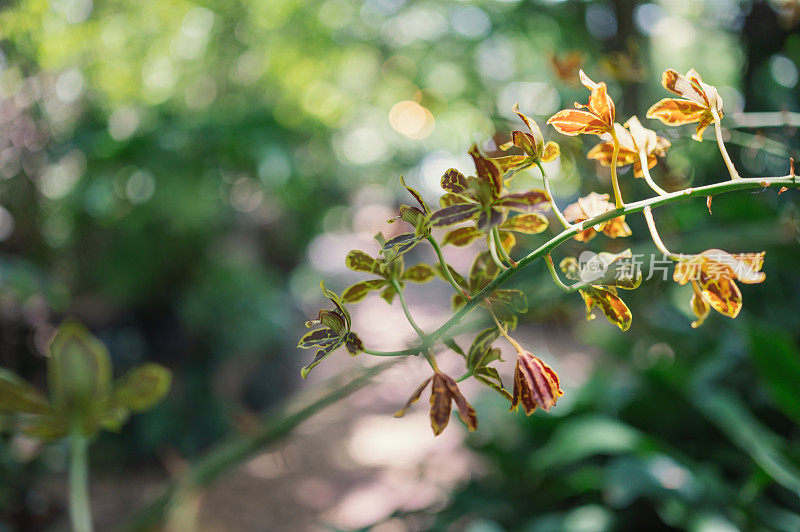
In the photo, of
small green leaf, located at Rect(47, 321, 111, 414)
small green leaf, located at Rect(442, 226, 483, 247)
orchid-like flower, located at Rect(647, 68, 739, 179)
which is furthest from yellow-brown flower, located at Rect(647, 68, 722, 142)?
small green leaf, located at Rect(47, 321, 111, 414)

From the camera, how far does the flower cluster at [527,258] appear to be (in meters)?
0.22

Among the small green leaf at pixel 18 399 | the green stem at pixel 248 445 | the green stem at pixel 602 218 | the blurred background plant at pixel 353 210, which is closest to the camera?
the green stem at pixel 602 218

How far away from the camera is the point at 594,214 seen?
26 cm

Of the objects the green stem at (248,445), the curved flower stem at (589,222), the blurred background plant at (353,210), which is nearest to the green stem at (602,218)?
the curved flower stem at (589,222)

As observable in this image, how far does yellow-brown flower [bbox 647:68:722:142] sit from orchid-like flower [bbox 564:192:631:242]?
5 cm

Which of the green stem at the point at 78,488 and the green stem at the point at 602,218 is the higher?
the green stem at the point at 602,218

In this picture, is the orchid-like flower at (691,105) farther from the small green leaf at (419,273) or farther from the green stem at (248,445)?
→ the green stem at (248,445)

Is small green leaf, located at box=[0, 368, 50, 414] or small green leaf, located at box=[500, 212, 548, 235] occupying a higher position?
small green leaf, located at box=[500, 212, 548, 235]

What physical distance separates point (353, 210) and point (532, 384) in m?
3.01

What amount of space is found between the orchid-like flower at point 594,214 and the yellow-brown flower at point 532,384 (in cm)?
7

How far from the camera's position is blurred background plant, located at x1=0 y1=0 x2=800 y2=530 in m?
0.84

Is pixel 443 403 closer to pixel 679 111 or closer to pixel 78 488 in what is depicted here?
pixel 679 111

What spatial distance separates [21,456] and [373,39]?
1.63m

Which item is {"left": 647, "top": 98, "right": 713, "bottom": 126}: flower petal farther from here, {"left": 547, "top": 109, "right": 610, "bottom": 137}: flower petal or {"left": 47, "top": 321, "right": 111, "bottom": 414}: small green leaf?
{"left": 47, "top": 321, "right": 111, "bottom": 414}: small green leaf
